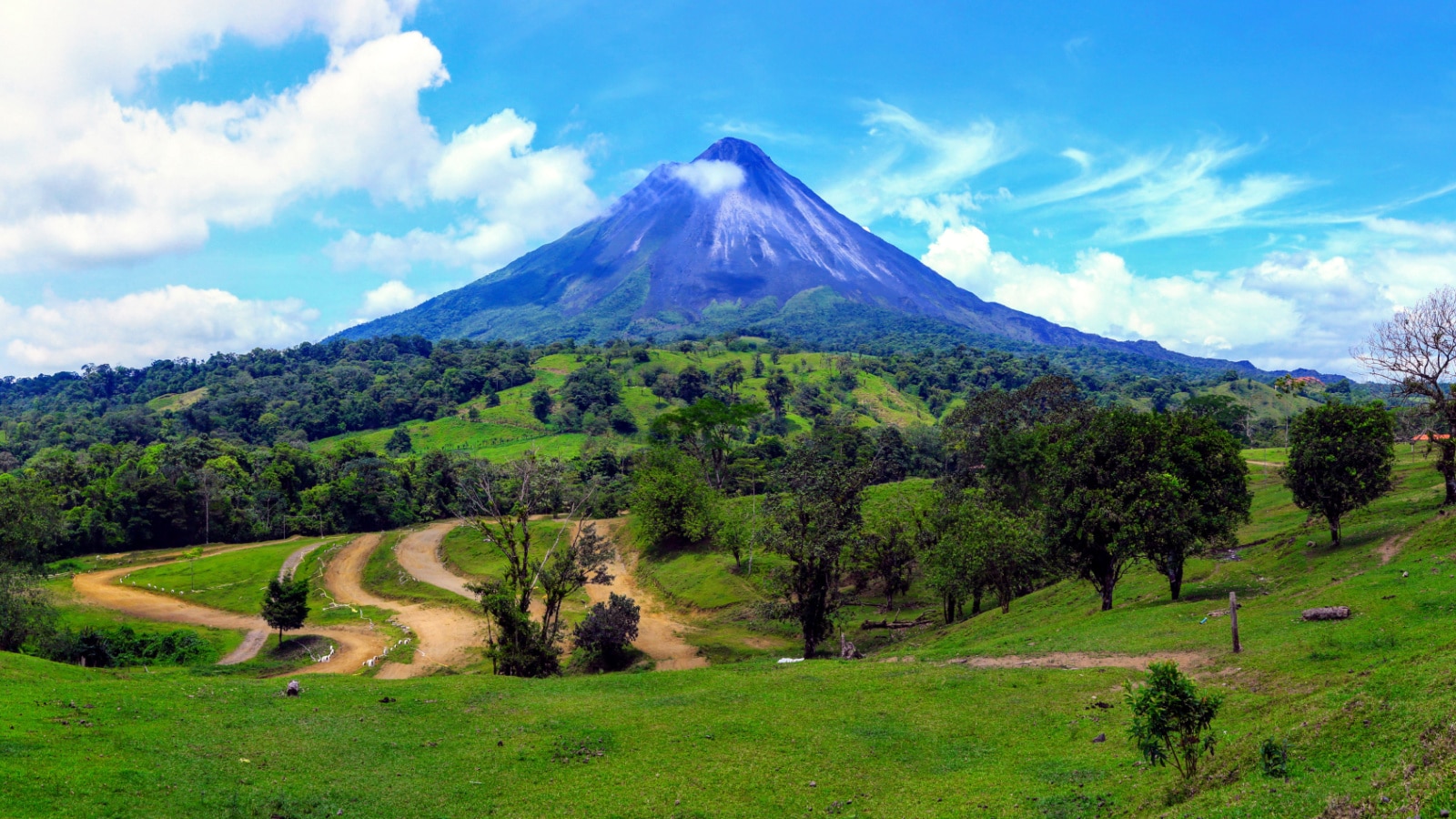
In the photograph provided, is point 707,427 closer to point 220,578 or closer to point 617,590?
point 617,590

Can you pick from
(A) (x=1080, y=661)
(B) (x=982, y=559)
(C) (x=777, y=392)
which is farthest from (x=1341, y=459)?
Result: (C) (x=777, y=392)

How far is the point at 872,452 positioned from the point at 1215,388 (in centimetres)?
13414

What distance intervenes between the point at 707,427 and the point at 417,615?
125 feet

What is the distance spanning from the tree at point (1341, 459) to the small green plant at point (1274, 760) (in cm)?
2372

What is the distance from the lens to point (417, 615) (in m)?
49.4

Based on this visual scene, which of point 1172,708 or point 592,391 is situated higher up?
point 592,391

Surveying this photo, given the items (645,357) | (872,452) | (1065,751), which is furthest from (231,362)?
(1065,751)

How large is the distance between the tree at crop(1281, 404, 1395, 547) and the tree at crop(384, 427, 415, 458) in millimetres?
115711

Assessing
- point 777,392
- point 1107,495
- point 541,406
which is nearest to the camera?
point 1107,495

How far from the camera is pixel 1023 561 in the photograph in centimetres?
3584

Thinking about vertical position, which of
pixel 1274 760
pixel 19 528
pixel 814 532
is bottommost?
pixel 1274 760

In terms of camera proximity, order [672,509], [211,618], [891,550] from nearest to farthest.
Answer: [891,550] < [211,618] < [672,509]

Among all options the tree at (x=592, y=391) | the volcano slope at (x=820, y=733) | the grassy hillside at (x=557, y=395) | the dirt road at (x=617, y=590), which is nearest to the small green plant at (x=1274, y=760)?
the volcano slope at (x=820, y=733)

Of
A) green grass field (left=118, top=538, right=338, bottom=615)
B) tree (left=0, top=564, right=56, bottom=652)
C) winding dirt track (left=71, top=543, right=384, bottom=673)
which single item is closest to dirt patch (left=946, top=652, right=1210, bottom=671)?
winding dirt track (left=71, top=543, right=384, bottom=673)
